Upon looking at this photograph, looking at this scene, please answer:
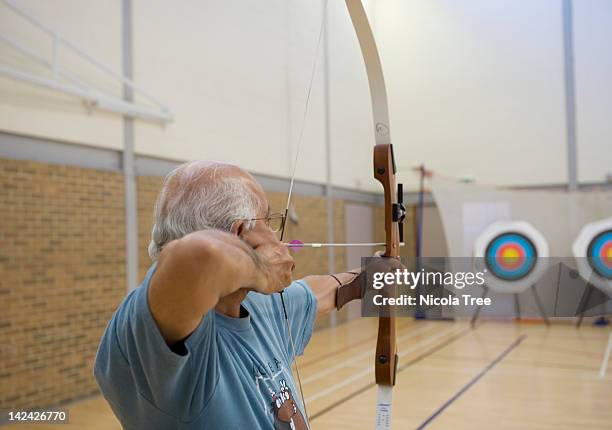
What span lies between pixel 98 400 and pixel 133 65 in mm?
2183

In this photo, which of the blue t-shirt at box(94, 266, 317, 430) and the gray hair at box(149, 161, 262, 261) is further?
the gray hair at box(149, 161, 262, 261)

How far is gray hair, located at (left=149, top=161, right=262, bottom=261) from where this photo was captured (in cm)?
79

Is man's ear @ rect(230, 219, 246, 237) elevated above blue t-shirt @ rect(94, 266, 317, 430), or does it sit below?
above

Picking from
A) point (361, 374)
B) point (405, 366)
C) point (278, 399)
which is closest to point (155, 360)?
point (278, 399)

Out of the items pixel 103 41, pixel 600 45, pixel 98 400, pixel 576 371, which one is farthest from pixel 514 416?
pixel 600 45

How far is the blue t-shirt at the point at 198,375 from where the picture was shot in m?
0.66

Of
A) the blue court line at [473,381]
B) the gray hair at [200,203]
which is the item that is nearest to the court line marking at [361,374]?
the blue court line at [473,381]

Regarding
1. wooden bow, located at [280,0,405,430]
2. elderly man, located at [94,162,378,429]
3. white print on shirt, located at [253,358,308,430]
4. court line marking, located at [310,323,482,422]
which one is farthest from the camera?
court line marking, located at [310,323,482,422]

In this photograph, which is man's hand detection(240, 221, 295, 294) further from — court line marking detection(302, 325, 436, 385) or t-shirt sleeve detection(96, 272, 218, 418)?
court line marking detection(302, 325, 436, 385)

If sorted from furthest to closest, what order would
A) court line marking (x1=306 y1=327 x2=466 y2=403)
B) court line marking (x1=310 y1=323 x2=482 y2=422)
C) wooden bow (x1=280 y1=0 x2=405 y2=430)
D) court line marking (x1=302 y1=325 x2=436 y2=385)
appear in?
court line marking (x1=302 y1=325 x2=436 y2=385) → court line marking (x1=306 y1=327 x2=466 y2=403) → court line marking (x1=310 y1=323 x2=482 y2=422) → wooden bow (x1=280 y1=0 x2=405 y2=430)

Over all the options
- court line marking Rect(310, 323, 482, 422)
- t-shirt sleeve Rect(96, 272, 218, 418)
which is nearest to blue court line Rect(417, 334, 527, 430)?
court line marking Rect(310, 323, 482, 422)

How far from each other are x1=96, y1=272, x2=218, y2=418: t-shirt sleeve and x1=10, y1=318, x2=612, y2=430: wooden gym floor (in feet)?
8.06

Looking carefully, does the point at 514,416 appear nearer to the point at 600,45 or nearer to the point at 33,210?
the point at 33,210

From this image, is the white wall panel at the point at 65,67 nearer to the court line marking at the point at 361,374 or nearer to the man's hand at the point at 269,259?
the court line marking at the point at 361,374
